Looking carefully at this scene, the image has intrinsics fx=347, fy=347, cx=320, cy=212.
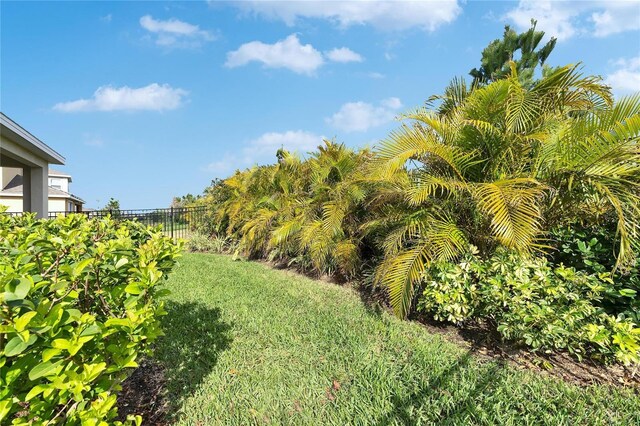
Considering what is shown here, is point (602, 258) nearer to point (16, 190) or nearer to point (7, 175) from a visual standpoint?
point (16, 190)

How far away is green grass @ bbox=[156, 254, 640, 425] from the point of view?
224 centimetres

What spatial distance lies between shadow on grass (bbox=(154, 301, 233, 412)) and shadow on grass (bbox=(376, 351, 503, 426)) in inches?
59.9

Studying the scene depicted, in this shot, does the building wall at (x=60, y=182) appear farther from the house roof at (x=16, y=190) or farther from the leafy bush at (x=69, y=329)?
the leafy bush at (x=69, y=329)

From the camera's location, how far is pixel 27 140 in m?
8.31

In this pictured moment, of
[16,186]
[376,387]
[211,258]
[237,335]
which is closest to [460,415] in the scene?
[376,387]

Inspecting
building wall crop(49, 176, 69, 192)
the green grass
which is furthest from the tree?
building wall crop(49, 176, 69, 192)

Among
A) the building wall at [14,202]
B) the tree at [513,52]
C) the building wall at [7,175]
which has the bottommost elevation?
the building wall at [14,202]

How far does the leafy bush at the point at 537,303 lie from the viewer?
2.74m

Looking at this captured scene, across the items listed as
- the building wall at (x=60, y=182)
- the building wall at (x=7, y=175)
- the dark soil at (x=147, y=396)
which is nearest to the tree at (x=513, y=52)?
the dark soil at (x=147, y=396)

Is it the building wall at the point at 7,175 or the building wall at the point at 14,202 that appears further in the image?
the building wall at the point at 7,175

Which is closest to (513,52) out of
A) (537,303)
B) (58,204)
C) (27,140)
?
(537,303)

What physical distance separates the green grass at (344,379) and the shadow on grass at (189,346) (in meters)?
0.01

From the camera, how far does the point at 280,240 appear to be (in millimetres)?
7066

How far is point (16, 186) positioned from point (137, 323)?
25.8m
